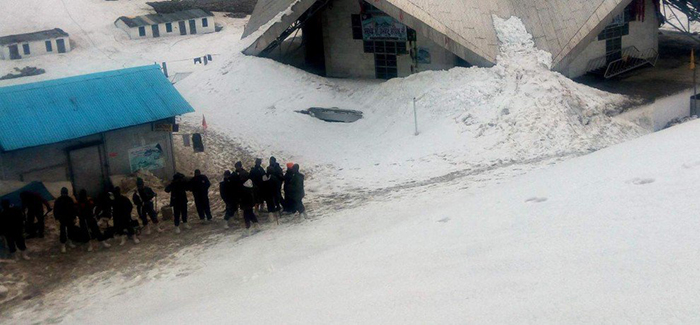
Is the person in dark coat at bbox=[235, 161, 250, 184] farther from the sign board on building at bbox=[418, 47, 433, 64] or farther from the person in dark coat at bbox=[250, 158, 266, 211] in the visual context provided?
the sign board on building at bbox=[418, 47, 433, 64]

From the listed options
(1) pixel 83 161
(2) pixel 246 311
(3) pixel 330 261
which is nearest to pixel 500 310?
(2) pixel 246 311

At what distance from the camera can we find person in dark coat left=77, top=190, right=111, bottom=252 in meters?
13.1

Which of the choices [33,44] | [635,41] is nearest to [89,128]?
[635,41]

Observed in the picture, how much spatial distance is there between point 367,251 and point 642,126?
13506mm

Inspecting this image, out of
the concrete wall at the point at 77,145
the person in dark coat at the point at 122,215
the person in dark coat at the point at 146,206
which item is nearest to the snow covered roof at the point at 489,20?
the concrete wall at the point at 77,145

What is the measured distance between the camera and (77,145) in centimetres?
1572

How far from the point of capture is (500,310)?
6297 millimetres

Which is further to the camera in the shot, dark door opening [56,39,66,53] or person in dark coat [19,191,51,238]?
dark door opening [56,39,66,53]

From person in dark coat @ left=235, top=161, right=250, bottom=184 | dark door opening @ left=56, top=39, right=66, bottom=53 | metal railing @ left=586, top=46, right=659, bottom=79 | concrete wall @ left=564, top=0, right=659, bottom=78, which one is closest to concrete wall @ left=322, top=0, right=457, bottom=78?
concrete wall @ left=564, top=0, right=659, bottom=78

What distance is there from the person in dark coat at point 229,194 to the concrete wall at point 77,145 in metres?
3.69

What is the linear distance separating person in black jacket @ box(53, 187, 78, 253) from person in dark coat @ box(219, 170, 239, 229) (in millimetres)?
2635

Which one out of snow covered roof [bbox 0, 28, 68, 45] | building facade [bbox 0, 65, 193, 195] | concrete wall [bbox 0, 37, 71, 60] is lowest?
building facade [bbox 0, 65, 193, 195]

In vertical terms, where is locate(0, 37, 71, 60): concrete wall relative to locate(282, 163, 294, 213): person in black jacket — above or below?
above

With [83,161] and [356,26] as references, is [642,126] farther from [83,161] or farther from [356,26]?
[83,161]
